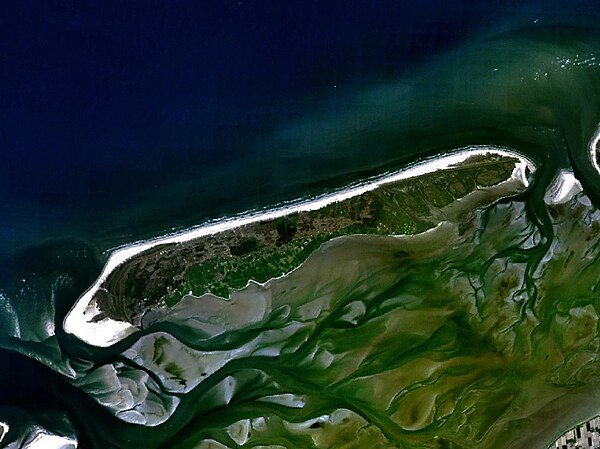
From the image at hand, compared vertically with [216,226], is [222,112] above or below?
above

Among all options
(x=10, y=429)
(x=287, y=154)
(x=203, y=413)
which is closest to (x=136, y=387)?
(x=203, y=413)

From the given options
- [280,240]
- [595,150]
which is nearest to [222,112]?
Result: [280,240]

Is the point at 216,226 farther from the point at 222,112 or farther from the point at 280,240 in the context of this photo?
the point at 222,112

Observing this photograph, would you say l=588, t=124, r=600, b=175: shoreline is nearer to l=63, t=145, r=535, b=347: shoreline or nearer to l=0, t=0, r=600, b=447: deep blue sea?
l=0, t=0, r=600, b=447: deep blue sea

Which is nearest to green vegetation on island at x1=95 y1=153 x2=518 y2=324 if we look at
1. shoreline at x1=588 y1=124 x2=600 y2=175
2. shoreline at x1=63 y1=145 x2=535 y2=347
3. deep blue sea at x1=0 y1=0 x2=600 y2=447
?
shoreline at x1=63 y1=145 x2=535 y2=347

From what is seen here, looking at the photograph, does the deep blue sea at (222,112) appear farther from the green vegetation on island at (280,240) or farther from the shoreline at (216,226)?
the green vegetation on island at (280,240)

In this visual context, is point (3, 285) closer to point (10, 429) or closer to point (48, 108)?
point (10, 429)
